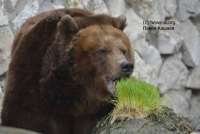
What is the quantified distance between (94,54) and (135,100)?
29.5 inches

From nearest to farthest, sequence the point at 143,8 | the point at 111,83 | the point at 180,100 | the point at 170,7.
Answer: the point at 111,83 < the point at 143,8 < the point at 170,7 < the point at 180,100

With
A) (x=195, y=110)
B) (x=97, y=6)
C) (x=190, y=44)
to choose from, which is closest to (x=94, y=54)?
(x=97, y=6)

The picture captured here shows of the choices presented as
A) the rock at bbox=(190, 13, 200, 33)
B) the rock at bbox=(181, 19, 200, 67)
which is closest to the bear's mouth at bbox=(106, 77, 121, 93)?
the rock at bbox=(181, 19, 200, 67)

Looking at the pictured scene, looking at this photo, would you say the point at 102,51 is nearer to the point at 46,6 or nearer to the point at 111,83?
the point at 111,83

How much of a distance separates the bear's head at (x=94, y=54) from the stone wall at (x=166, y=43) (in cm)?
192

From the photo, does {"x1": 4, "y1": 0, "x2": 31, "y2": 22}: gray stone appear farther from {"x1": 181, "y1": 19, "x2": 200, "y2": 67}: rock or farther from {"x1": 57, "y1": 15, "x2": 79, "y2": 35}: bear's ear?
{"x1": 181, "y1": 19, "x2": 200, "y2": 67}: rock

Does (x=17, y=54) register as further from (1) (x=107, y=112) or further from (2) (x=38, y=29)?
(1) (x=107, y=112)

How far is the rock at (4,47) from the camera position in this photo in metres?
5.91

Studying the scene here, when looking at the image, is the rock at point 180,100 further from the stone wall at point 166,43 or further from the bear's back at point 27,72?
the bear's back at point 27,72

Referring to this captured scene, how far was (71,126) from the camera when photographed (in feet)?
15.1

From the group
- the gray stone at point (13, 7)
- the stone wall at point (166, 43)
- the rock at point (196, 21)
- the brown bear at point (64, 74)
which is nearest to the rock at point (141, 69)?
the stone wall at point (166, 43)

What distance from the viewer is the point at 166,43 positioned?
7.75m

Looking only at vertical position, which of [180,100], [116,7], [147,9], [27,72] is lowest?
[180,100]

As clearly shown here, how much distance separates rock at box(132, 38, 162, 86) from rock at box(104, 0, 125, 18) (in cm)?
44
